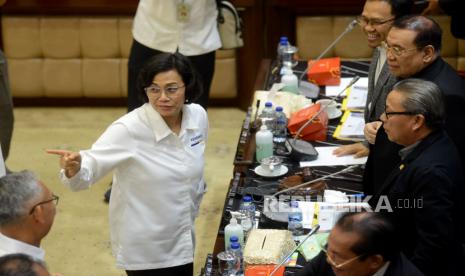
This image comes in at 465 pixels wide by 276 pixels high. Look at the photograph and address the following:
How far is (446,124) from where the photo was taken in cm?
405

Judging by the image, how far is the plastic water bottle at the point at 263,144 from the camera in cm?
458

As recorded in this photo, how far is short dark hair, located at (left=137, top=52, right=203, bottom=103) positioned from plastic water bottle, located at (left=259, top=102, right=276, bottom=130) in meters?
1.07

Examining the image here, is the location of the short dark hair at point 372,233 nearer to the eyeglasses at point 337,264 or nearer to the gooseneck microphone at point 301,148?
the eyeglasses at point 337,264

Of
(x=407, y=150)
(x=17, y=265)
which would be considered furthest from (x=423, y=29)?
(x=17, y=265)

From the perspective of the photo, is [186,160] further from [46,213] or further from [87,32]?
[87,32]

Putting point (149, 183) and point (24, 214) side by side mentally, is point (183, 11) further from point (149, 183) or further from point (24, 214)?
point (24, 214)

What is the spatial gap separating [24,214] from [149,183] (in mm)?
708

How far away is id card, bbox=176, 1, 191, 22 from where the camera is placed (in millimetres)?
5367

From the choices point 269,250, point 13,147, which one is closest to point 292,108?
point 269,250

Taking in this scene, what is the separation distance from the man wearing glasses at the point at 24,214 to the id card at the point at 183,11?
7.55 feet

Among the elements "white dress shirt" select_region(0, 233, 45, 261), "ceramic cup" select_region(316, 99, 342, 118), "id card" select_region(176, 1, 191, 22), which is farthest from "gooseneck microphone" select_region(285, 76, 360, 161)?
"white dress shirt" select_region(0, 233, 45, 261)

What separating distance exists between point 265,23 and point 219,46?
1.53 meters

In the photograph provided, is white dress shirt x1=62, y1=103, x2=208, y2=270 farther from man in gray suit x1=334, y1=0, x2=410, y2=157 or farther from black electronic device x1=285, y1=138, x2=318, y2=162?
man in gray suit x1=334, y1=0, x2=410, y2=157

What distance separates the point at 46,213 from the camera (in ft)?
10.6
